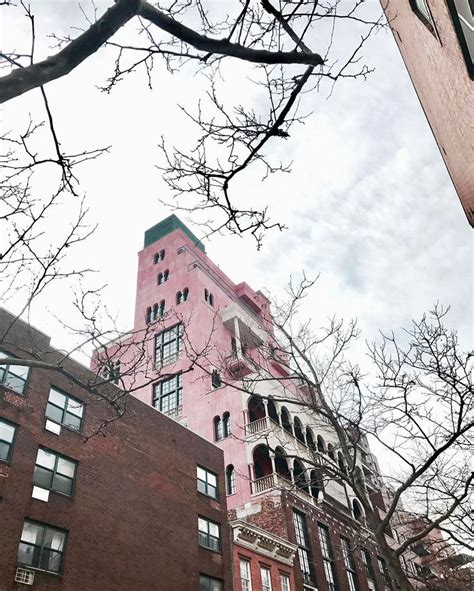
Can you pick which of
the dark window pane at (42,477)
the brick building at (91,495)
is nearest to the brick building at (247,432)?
the brick building at (91,495)

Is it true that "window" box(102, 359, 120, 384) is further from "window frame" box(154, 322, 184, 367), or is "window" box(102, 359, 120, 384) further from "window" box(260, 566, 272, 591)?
"window frame" box(154, 322, 184, 367)

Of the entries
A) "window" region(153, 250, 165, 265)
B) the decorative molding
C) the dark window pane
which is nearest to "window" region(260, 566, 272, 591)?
the decorative molding

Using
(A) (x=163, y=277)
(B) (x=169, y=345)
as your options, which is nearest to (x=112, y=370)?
(B) (x=169, y=345)

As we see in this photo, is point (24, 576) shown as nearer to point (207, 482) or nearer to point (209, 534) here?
point (209, 534)

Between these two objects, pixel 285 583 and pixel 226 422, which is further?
pixel 226 422

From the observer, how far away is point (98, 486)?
17.3 meters

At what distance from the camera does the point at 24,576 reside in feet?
44.6

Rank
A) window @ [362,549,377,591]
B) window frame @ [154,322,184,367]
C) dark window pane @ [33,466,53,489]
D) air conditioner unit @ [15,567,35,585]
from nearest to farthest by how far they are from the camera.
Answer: air conditioner unit @ [15,567,35,585] < dark window pane @ [33,466,53,489] < window frame @ [154,322,184,367] < window @ [362,549,377,591]

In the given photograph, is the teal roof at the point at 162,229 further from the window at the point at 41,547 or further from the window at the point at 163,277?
the window at the point at 41,547

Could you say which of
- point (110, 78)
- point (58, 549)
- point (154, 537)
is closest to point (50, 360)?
point (58, 549)

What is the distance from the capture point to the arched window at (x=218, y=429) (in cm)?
2975

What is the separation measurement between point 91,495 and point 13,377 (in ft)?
15.6

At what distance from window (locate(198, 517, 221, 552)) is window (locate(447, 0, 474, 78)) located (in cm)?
2074

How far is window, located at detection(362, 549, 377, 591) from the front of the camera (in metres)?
34.1
